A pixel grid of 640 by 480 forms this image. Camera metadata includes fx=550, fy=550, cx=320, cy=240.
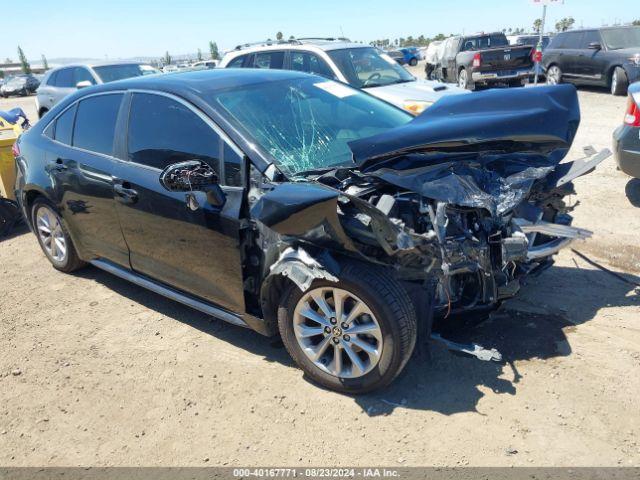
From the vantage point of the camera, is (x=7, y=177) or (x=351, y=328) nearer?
(x=351, y=328)

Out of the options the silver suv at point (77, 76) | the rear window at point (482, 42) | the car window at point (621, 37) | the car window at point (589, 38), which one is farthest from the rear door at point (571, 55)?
the silver suv at point (77, 76)

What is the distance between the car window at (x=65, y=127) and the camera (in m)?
4.64

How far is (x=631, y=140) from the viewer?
5.76 metres

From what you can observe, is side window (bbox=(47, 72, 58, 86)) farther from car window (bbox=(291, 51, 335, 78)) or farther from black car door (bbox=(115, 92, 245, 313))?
black car door (bbox=(115, 92, 245, 313))

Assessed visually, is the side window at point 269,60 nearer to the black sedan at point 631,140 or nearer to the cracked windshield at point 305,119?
the cracked windshield at point 305,119

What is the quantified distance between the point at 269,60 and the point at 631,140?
572 cm

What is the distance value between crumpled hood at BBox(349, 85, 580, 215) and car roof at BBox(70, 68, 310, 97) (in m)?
1.07

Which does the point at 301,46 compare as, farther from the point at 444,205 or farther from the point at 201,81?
the point at 444,205

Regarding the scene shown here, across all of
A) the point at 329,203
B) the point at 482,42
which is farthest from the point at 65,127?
the point at 482,42

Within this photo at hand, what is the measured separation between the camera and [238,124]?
344cm

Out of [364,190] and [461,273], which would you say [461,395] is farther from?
[364,190]

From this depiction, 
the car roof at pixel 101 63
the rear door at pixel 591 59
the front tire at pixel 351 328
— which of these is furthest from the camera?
the rear door at pixel 591 59

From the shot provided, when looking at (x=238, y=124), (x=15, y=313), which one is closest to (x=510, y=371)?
(x=238, y=124)

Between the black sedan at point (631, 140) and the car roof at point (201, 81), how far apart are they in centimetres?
364
